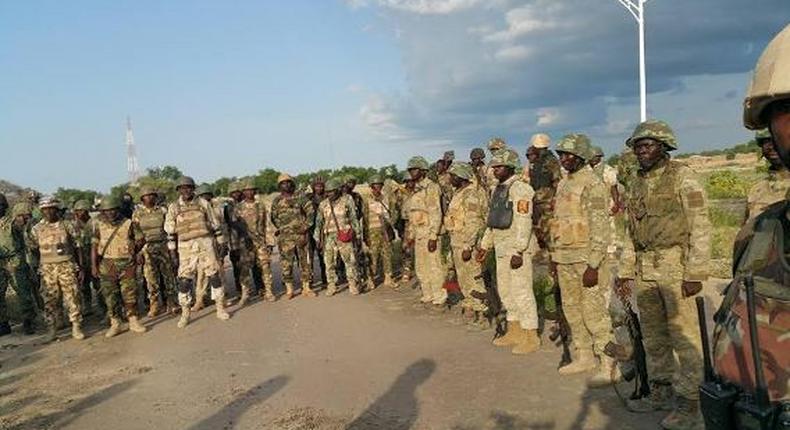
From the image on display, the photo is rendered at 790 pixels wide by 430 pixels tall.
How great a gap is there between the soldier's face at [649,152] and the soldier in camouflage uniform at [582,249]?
0.89m

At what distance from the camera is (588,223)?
578 cm

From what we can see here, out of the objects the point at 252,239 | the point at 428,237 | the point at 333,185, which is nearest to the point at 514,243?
the point at 428,237

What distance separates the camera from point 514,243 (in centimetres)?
675

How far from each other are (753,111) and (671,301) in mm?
3425

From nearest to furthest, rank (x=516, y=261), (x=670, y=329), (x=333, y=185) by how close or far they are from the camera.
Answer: (x=670, y=329) → (x=516, y=261) → (x=333, y=185)

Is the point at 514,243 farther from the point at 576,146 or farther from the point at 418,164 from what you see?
the point at 418,164

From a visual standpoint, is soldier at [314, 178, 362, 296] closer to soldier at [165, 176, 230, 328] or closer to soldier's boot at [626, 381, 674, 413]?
soldier at [165, 176, 230, 328]

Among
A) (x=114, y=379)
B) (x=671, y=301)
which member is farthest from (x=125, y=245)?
(x=671, y=301)

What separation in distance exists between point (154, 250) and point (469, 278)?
491 cm

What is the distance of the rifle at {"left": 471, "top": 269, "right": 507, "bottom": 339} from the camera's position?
7711 millimetres

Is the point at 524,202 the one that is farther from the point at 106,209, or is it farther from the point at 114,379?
the point at 106,209

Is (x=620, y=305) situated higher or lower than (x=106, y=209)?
lower

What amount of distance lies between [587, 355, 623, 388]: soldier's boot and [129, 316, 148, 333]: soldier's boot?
6179 mm

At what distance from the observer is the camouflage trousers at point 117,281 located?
885cm
